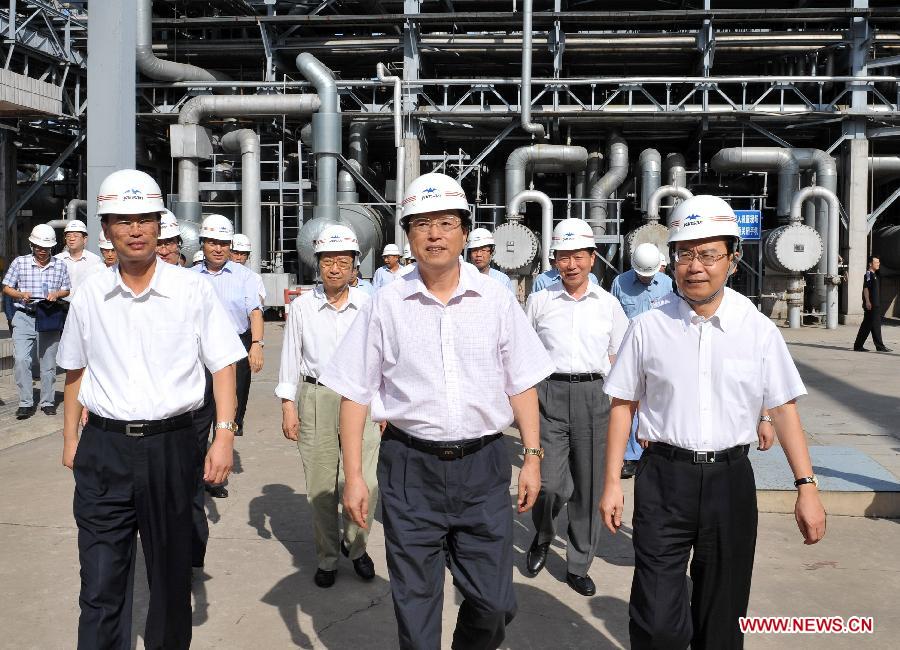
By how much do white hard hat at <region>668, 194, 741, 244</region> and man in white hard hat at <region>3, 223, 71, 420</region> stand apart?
7670mm

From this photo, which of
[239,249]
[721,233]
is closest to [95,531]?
[721,233]

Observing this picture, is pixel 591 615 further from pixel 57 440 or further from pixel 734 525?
pixel 57 440

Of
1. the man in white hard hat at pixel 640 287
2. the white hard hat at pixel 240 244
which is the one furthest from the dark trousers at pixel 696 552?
the white hard hat at pixel 240 244

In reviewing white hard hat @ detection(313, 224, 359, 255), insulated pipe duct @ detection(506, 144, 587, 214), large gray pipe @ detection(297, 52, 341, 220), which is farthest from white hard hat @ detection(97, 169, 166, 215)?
insulated pipe duct @ detection(506, 144, 587, 214)

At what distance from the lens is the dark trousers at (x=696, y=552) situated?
114 inches

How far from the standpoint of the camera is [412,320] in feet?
9.82

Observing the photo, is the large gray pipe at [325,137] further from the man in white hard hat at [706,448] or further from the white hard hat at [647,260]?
the man in white hard hat at [706,448]

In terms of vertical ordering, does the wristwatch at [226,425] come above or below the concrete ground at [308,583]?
above

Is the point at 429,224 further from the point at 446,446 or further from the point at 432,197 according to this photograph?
the point at 446,446

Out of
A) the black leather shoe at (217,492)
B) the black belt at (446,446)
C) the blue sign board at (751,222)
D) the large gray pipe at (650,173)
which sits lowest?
the black leather shoe at (217,492)

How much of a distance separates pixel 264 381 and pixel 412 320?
31.5ft

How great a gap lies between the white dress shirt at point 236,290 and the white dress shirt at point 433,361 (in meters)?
3.68

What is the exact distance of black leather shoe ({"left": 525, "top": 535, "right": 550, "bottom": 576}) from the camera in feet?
15.5

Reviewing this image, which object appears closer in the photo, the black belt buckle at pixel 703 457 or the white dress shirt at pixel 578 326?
the black belt buckle at pixel 703 457
